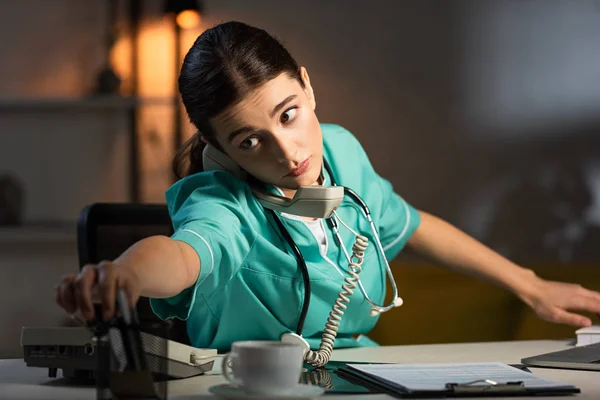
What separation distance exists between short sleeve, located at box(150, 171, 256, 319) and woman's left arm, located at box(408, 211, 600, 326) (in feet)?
1.95

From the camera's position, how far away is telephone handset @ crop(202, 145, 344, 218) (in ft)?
4.47

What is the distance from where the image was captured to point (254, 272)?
4.75 feet

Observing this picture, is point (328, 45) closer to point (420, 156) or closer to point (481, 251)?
point (420, 156)

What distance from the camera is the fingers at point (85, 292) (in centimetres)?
84

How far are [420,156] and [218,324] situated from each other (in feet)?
6.10

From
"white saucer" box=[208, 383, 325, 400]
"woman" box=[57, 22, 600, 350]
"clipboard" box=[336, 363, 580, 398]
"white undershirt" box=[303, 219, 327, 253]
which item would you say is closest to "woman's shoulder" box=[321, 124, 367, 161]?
"woman" box=[57, 22, 600, 350]

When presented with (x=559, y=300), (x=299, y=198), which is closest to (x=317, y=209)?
(x=299, y=198)

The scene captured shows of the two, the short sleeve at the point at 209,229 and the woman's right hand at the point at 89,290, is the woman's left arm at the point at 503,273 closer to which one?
the short sleeve at the point at 209,229

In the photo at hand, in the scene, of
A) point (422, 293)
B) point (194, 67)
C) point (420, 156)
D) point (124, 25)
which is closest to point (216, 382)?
point (194, 67)

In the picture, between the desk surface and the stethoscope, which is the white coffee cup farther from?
the stethoscope

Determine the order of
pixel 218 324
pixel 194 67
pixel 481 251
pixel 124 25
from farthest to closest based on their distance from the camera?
pixel 124 25, pixel 481 251, pixel 218 324, pixel 194 67

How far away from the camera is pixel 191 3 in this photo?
309 centimetres

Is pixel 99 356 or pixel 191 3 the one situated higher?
pixel 191 3

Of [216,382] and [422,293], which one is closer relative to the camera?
[216,382]
